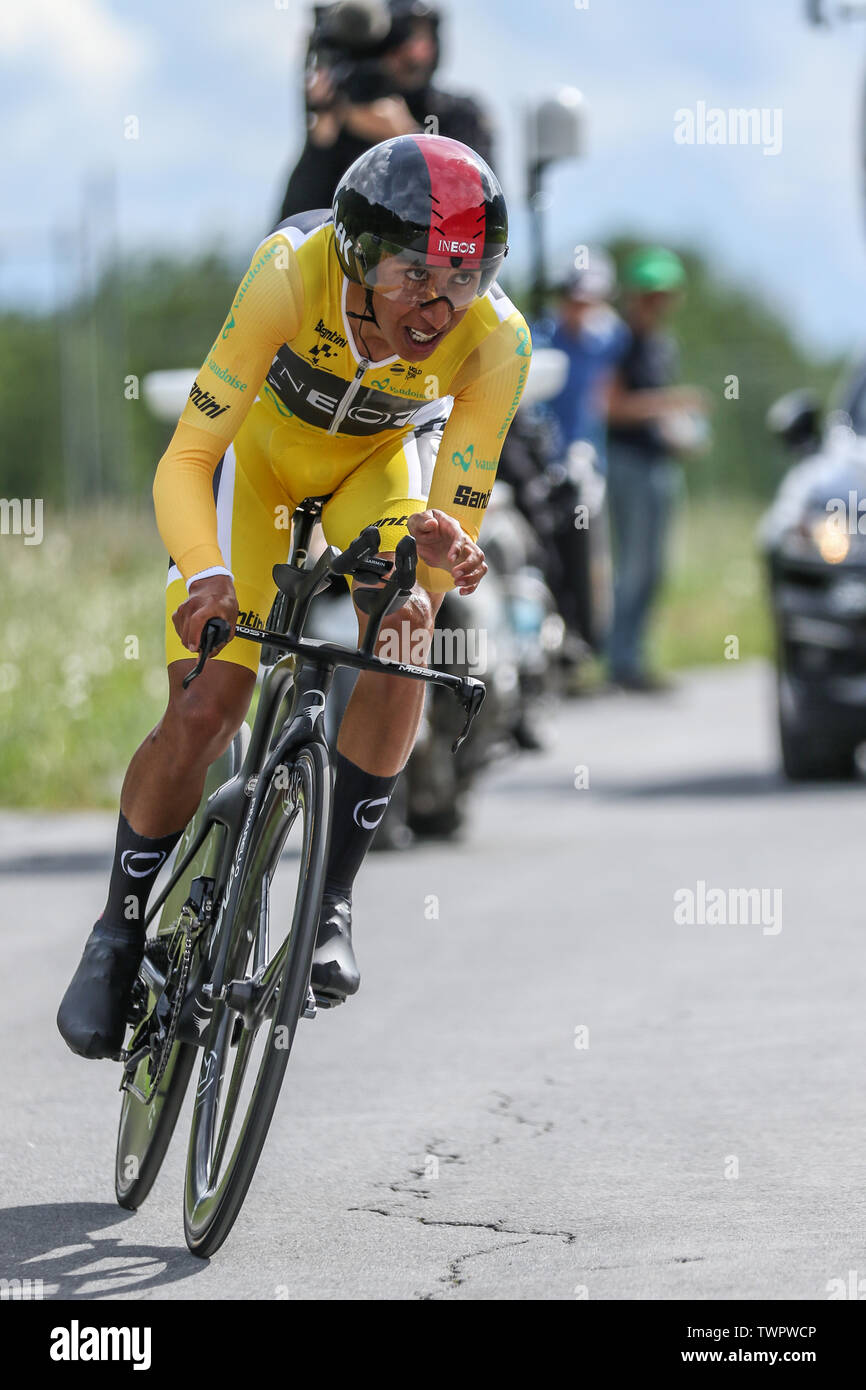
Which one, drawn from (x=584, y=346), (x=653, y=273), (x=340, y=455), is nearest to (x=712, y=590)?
(x=653, y=273)

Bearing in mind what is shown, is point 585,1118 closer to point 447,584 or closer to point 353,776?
point 353,776

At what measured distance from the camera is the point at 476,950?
7949 mm

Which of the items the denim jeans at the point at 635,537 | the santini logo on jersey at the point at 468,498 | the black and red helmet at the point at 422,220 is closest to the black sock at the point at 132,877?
the santini logo on jersey at the point at 468,498

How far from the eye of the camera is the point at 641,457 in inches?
645

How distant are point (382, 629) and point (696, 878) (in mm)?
4815

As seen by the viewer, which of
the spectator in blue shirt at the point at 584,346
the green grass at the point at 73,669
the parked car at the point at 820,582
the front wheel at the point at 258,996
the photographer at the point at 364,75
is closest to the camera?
the front wheel at the point at 258,996

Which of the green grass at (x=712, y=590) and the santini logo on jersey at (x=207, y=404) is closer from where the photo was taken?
the santini logo on jersey at (x=207, y=404)

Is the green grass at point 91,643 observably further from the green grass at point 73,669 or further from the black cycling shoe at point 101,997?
the black cycling shoe at point 101,997

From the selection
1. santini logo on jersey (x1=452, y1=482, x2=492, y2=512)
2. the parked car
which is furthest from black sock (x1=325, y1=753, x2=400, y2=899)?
the parked car

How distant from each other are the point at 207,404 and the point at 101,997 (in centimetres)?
119

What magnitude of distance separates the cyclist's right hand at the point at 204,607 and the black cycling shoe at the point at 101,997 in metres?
0.81

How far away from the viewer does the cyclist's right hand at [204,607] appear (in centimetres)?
425

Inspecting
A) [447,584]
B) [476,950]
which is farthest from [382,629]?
[476,950]

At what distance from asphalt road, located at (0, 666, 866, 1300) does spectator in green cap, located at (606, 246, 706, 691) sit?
18.5ft
